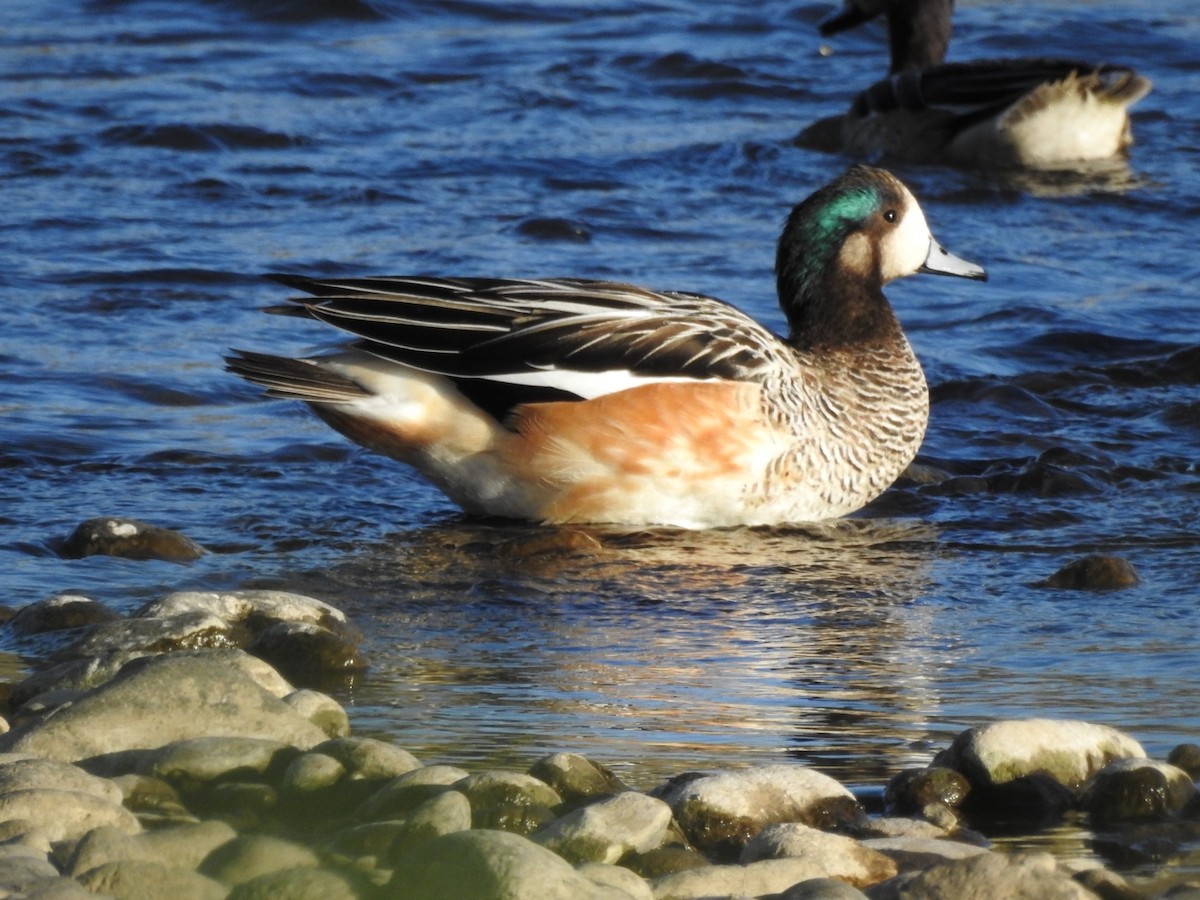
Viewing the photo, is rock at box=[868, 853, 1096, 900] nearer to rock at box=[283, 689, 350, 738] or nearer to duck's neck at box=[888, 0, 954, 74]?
rock at box=[283, 689, 350, 738]

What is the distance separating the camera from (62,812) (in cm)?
370

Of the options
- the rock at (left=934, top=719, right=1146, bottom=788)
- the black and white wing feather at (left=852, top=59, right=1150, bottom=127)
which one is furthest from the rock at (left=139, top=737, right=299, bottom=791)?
the black and white wing feather at (left=852, top=59, right=1150, bottom=127)

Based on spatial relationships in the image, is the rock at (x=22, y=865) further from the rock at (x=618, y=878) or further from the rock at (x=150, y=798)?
the rock at (x=618, y=878)

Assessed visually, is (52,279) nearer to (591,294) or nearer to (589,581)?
(591,294)

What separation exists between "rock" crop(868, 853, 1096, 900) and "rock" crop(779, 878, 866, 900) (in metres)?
0.11

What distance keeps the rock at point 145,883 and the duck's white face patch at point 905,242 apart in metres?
4.61

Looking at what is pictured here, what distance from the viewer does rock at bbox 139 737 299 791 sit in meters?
4.05

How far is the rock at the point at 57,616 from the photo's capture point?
5.42 m

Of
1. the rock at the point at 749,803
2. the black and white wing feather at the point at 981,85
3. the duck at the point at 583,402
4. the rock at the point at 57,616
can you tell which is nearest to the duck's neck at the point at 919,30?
the black and white wing feather at the point at 981,85

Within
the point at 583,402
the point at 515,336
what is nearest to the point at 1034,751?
the point at 583,402

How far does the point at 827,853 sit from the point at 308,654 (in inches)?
70.5

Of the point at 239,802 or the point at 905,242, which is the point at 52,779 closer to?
the point at 239,802

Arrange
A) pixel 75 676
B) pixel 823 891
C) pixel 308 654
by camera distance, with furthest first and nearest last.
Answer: pixel 308 654 → pixel 75 676 → pixel 823 891

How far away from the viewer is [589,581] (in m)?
6.33
